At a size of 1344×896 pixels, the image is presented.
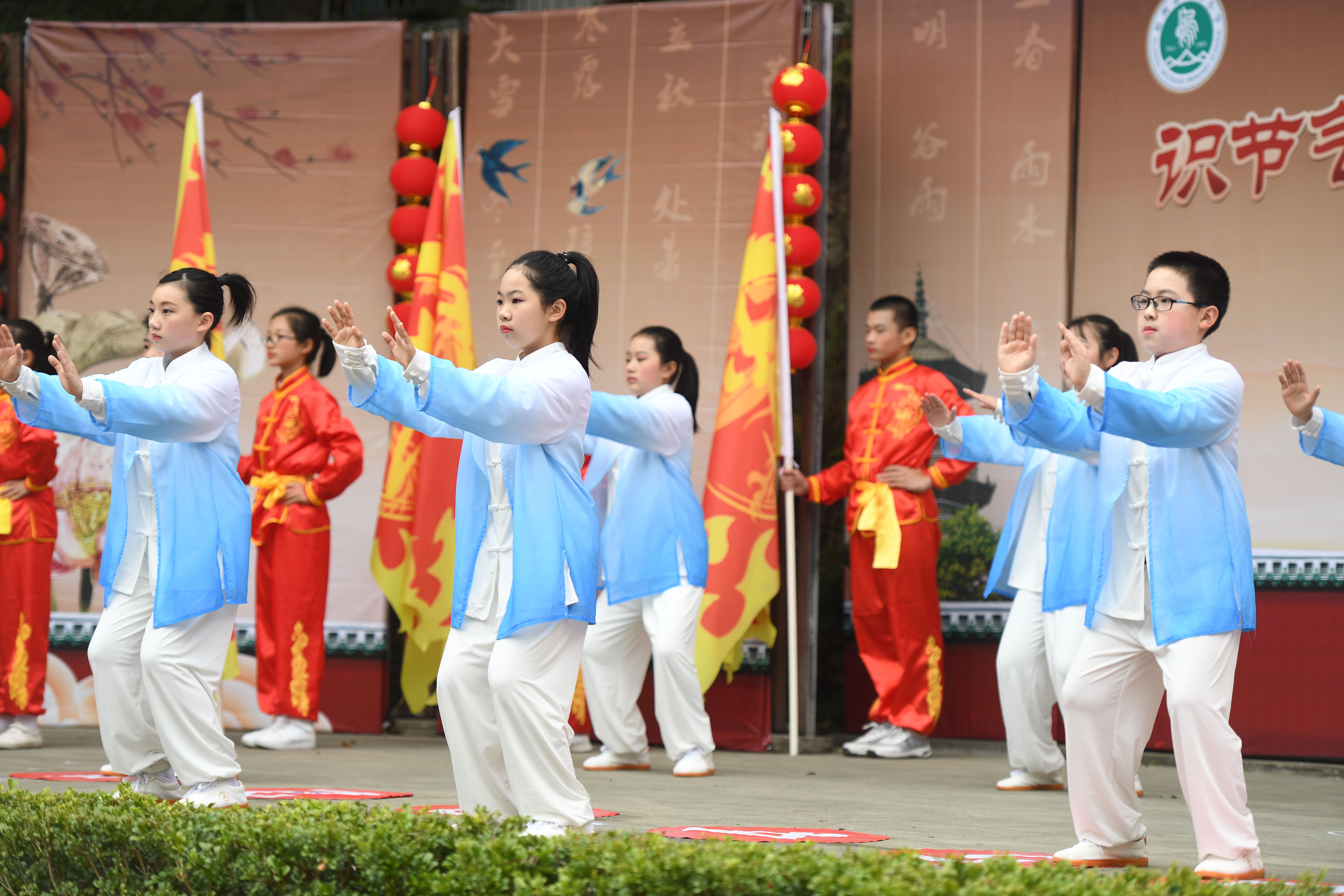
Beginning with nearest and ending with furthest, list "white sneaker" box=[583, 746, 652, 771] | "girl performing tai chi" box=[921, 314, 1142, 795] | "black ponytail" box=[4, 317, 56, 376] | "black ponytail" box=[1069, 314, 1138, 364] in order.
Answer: "girl performing tai chi" box=[921, 314, 1142, 795] < "black ponytail" box=[1069, 314, 1138, 364] < "white sneaker" box=[583, 746, 652, 771] < "black ponytail" box=[4, 317, 56, 376]

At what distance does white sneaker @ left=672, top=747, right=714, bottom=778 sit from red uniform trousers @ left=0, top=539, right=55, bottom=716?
3009 millimetres

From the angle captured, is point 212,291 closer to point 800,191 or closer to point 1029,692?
point 800,191

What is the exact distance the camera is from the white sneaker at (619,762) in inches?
242

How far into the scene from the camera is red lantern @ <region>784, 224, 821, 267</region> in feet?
22.5

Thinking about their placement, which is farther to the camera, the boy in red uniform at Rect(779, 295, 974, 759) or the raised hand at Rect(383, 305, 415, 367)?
the boy in red uniform at Rect(779, 295, 974, 759)

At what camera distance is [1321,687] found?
21.7ft

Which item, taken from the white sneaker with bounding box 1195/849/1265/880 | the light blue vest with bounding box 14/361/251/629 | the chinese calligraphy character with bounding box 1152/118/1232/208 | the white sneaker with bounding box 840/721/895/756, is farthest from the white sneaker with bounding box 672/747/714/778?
the chinese calligraphy character with bounding box 1152/118/1232/208

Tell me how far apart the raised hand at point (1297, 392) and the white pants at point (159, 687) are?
125 inches

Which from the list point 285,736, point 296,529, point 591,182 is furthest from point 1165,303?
point 285,736

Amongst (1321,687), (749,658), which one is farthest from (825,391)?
(1321,687)

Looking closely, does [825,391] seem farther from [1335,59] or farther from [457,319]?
[1335,59]

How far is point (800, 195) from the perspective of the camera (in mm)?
6809

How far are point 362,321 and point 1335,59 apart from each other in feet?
16.3

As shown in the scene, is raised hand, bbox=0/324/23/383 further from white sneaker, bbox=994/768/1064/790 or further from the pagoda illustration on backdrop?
the pagoda illustration on backdrop
